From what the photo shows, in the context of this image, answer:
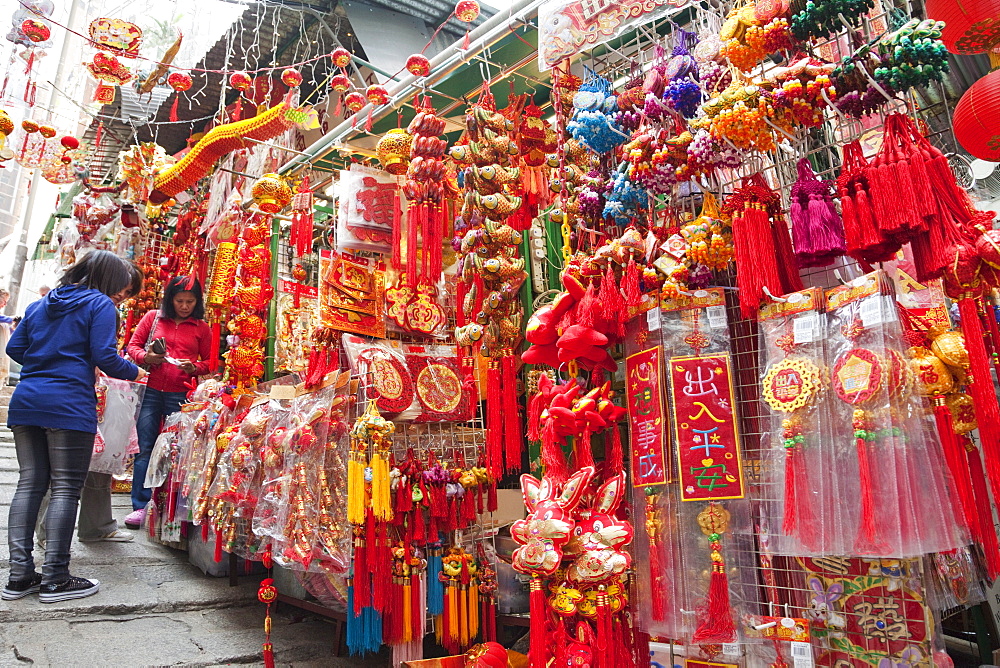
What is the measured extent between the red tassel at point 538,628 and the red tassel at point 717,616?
1.23 feet

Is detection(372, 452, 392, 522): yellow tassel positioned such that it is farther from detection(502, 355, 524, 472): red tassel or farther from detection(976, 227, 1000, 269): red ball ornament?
detection(976, 227, 1000, 269): red ball ornament

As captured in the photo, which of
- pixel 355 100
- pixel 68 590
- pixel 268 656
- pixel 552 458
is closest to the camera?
pixel 552 458

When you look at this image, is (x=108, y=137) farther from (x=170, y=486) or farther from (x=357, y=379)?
(x=357, y=379)

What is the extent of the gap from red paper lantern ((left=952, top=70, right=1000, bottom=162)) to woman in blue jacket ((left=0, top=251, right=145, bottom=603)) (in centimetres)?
300

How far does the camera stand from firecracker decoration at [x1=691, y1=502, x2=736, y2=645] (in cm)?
162

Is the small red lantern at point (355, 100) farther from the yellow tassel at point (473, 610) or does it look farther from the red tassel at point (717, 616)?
the red tassel at point (717, 616)

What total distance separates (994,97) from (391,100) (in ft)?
7.47

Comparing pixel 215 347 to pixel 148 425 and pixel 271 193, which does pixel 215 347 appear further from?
pixel 271 193

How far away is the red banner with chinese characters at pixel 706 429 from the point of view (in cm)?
167

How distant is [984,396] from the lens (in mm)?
1332

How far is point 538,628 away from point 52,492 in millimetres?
1999

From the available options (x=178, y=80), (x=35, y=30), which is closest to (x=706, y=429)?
(x=178, y=80)

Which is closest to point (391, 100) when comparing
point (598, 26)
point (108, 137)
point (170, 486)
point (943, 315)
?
point (598, 26)

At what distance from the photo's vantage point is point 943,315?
159cm
